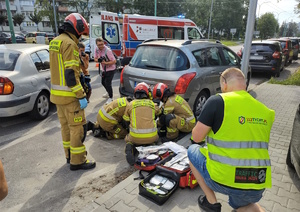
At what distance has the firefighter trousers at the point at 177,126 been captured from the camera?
164 inches

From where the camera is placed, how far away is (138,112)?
370 centimetres

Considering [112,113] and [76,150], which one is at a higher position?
[112,113]

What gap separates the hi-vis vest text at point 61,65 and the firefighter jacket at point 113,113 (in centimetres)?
104

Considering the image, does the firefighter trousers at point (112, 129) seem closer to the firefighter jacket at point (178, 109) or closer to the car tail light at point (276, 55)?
the firefighter jacket at point (178, 109)

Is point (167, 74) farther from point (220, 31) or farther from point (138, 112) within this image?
point (220, 31)

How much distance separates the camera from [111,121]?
13.8 ft

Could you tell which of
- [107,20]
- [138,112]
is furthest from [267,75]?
[138,112]

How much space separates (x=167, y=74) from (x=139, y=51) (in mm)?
1084

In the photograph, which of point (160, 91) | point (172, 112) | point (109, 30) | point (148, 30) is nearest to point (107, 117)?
point (160, 91)

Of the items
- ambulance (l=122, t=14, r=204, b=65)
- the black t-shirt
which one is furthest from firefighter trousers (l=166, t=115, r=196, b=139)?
ambulance (l=122, t=14, r=204, b=65)

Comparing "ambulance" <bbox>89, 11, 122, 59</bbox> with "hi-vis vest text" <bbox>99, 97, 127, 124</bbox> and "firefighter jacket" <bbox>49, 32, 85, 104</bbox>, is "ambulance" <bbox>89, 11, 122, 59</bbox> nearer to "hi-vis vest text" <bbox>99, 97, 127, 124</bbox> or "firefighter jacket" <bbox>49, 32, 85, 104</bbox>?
"hi-vis vest text" <bbox>99, 97, 127, 124</bbox>

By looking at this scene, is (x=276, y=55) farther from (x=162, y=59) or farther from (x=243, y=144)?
(x=243, y=144)

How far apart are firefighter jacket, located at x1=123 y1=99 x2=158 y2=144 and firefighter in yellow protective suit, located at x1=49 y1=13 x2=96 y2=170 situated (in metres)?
0.76

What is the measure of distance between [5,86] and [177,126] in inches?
129
